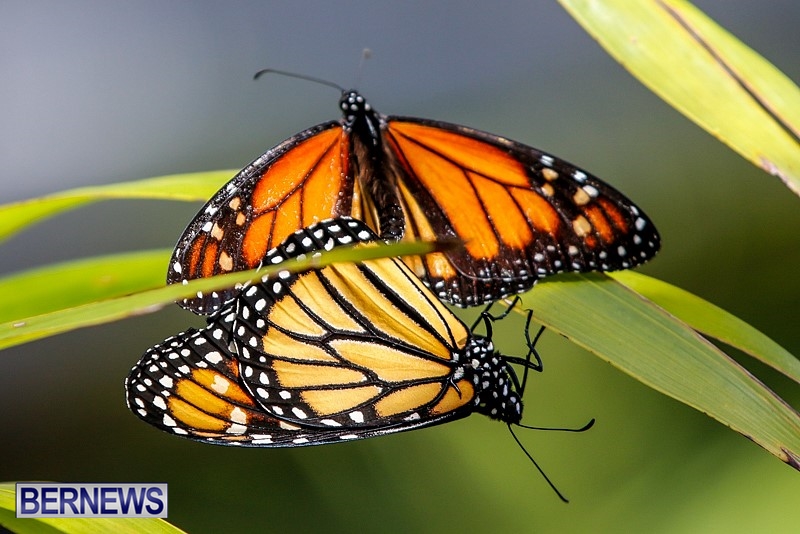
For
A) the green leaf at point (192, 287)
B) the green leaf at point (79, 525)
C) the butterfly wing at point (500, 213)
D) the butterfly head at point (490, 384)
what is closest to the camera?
the green leaf at point (192, 287)

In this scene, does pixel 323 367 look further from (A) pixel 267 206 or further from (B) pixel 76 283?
(B) pixel 76 283

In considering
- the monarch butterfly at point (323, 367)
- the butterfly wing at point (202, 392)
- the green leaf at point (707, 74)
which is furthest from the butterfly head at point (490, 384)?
the green leaf at point (707, 74)

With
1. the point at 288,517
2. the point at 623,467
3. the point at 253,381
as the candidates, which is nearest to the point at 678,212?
the point at 623,467

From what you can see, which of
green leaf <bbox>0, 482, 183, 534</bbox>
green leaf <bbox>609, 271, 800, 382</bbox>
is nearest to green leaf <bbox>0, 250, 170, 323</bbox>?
green leaf <bbox>0, 482, 183, 534</bbox>

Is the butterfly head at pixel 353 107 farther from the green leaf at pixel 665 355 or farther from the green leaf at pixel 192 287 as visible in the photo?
the green leaf at pixel 192 287

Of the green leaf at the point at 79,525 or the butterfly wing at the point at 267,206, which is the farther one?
the butterfly wing at the point at 267,206

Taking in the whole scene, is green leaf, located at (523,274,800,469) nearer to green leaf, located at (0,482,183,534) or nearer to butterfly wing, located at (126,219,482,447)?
butterfly wing, located at (126,219,482,447)
